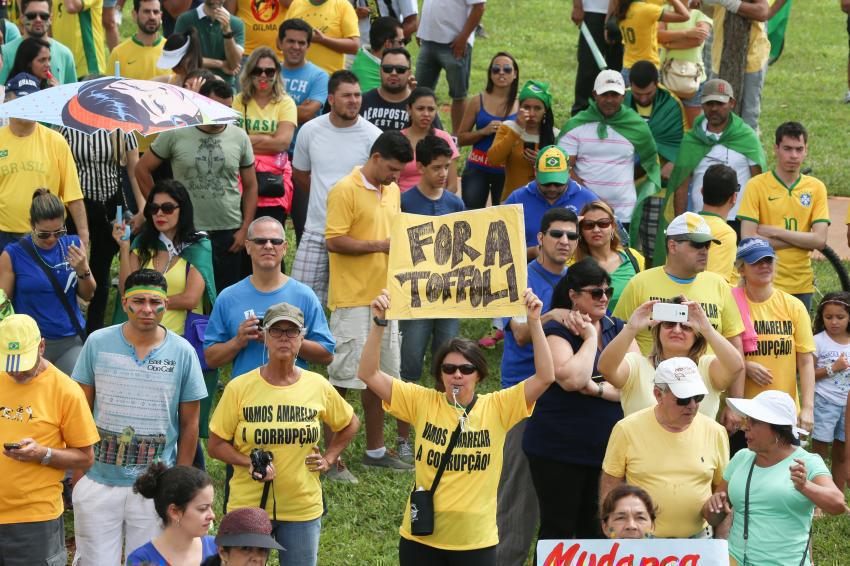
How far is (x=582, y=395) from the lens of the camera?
7883 millimetres

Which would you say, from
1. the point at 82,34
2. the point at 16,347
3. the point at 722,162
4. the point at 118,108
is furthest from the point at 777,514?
the point at 82,34

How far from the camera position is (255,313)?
27.5ft

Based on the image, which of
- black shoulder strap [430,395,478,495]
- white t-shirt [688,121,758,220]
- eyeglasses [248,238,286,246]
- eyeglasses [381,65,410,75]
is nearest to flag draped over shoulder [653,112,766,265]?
white t-shirt [688,121,758,220]

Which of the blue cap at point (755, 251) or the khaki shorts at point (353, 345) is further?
the khaki shorts at point (353, 345)

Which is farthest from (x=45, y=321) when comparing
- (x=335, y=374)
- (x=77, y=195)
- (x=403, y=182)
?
(x=403, y=182)

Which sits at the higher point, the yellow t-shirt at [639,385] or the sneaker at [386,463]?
the yellow t-shirt at [639,385]

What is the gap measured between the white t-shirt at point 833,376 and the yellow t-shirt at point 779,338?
26.2 inches

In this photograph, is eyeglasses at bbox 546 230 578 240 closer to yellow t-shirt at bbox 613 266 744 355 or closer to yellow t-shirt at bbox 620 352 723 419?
yellow t-shirt at bbox 613 266 744 355

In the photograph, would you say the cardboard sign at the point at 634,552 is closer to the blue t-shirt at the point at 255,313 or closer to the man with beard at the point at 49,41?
the blue t-shirt at the point at 255,313

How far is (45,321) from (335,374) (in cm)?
210

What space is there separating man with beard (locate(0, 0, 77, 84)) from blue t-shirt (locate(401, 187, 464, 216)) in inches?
160

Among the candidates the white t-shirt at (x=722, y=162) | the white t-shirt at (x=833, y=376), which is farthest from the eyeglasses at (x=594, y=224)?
the white t-shirt at (x=722, y=162)

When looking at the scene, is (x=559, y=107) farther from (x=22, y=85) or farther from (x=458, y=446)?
(x=458, y=446)

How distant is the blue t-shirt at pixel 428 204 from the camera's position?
1019 cm
